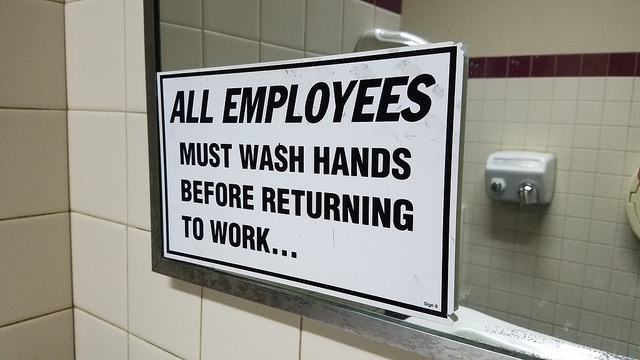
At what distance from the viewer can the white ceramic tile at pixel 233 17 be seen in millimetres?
674

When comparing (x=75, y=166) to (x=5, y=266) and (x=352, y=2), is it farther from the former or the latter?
(x=352, y=2)

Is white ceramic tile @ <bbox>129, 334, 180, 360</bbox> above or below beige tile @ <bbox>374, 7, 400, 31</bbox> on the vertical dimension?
below

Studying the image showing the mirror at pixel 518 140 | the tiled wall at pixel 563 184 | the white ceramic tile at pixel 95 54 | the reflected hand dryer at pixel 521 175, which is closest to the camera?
the mirror at pixel 518 140

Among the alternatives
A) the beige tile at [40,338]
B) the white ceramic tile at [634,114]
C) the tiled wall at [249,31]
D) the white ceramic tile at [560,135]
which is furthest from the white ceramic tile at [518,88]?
the beige tile at [40,338]

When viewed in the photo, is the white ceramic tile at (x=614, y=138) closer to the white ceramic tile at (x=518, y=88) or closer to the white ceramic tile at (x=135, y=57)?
the white ceramic tile at (x=518, y=88)

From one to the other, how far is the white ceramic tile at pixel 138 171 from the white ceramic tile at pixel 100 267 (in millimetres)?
53

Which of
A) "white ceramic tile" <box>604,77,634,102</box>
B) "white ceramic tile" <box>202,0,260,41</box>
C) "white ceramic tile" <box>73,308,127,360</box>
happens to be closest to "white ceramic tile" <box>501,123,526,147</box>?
"white ceramic tile" <box>604,77,634,102</box>

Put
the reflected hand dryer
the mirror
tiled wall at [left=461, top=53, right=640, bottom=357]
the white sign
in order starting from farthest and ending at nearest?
1. the reflected hand dryer
2. tiled wall at [left=461, top=53, right=640, bottom=357]
3. the mirror
4. the white sign

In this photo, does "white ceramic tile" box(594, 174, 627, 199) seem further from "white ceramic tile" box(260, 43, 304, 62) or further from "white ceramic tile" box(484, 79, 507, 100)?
"white ceramic tile" box(260, 43, 304, 62)

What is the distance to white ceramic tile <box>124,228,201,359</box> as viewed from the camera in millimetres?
689

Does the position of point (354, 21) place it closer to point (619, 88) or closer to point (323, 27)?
point (323, 27)

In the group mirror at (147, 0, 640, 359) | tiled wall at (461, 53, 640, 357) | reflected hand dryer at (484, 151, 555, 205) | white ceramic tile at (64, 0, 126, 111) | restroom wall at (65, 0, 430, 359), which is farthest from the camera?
reflected hand dryer at (484, 151, 555, 205)

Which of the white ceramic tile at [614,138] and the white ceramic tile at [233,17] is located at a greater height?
the white ceramic tile at [233,17]

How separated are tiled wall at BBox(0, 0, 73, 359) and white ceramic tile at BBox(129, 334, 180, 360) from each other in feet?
0.66
